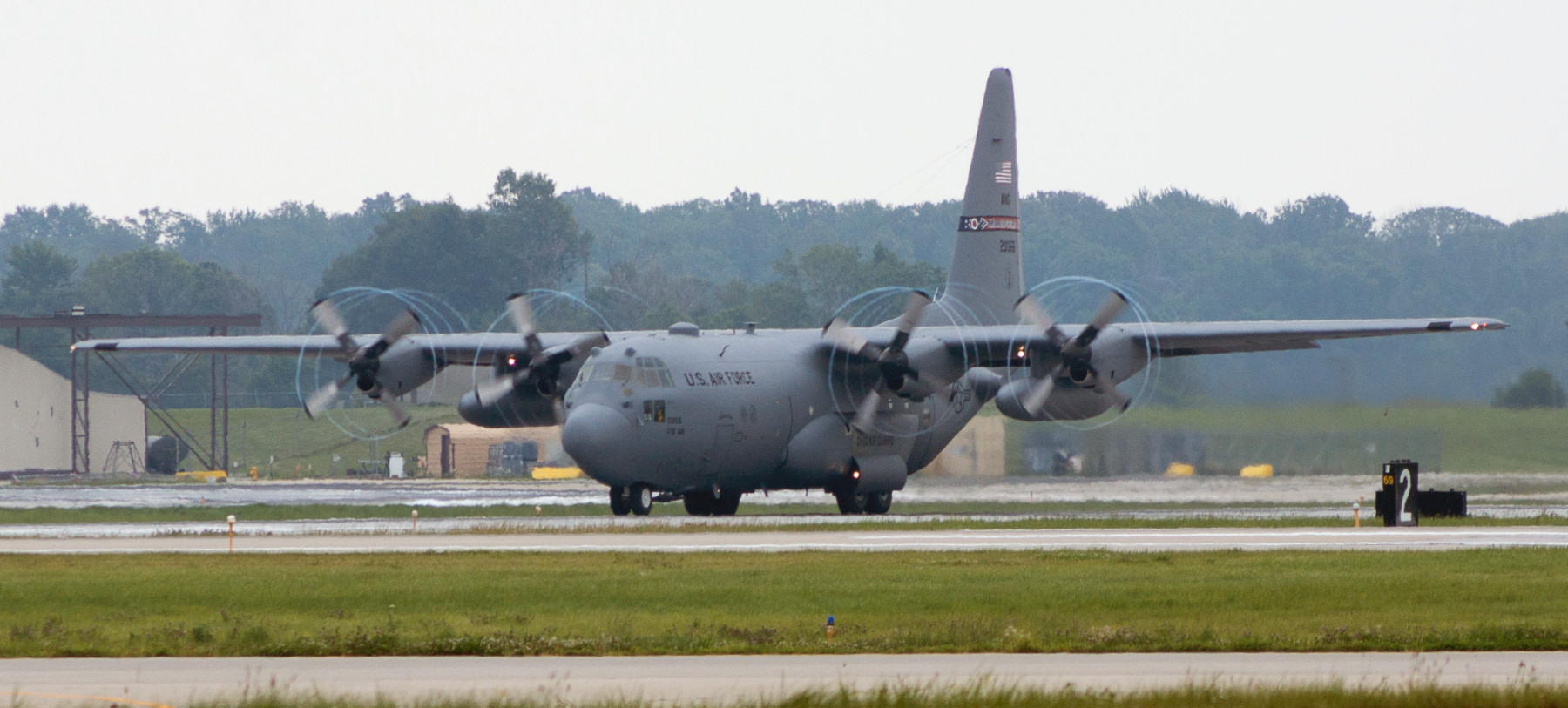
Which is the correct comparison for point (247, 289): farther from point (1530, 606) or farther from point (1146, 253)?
point (1530, 606)

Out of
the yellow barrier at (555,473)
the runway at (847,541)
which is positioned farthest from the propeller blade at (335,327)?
the yellow barrier at (555,473)

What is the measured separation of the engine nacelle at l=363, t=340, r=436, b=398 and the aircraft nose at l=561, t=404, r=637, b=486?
5.42 m

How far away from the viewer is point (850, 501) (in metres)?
40.4

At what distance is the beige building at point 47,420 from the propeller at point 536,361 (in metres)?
38.3

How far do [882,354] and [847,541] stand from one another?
9654 millimetres

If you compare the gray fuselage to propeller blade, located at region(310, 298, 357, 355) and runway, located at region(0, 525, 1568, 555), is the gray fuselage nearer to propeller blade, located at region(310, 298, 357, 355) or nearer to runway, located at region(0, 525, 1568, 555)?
runway, located at region(0, 525, 1568, 555)

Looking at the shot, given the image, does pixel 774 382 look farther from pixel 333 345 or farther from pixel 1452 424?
pixel 1452 424

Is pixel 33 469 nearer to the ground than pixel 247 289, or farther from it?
nearer to the ground

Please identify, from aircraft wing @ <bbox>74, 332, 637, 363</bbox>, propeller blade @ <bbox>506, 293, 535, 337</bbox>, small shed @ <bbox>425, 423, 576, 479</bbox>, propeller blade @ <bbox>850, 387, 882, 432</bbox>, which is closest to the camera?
propeller blade @ <bbox>850, 387, 882, 432</bbox>

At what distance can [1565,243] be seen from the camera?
6456 centimetres

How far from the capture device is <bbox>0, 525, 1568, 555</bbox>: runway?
92.0 ft

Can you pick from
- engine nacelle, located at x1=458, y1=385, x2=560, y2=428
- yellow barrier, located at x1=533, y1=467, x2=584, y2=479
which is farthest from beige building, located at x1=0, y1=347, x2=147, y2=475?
engine nacelle, located at x1=458, y1=385, x2=560, y2=428

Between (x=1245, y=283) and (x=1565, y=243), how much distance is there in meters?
12.9

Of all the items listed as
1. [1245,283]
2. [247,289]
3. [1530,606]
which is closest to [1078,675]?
[1530,606]
